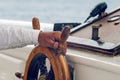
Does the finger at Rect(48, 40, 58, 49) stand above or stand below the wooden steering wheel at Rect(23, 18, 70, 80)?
above

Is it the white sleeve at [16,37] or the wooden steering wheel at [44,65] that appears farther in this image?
the white sleeve at [16,37]

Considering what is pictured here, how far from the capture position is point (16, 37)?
1256 mm

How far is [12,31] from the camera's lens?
4.19 feet

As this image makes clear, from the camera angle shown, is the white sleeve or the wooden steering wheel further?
the white sleeve

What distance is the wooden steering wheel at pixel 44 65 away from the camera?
3.50 feet

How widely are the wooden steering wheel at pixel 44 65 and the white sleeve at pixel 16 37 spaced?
5 cm

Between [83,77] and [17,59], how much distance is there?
51 cm

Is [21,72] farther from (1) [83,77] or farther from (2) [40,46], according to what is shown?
(1) [83,77]

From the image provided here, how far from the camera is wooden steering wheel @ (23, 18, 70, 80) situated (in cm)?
107

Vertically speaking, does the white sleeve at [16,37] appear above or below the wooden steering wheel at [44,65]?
above

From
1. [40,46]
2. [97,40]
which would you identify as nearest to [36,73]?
[40,46]

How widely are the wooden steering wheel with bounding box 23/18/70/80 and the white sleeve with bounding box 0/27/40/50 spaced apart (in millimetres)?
51

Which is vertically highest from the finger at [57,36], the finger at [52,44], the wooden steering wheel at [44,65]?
the finger at [57,36]

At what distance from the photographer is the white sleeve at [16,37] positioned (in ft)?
Answer: 3.92
